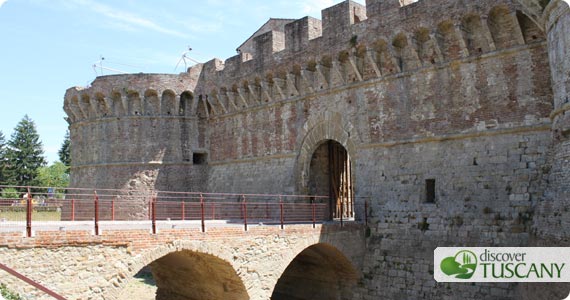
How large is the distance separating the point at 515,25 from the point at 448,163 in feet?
12.0

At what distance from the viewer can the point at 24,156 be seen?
45.8m

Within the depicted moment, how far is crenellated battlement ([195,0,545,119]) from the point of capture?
12273mm

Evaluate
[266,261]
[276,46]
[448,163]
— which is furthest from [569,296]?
[276,46]

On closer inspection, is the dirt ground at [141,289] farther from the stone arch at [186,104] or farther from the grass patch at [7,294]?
the grass patch at [7,294]

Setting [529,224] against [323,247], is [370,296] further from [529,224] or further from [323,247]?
[529,224]

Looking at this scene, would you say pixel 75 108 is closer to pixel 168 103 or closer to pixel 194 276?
pixel 168 103

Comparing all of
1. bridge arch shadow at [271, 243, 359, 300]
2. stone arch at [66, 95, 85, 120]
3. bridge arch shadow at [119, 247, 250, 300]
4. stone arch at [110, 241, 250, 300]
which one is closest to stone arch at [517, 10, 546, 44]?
bridge arch shadow at [271, 243, 359, 300]

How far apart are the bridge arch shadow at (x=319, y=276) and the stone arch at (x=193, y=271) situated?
2.91 m

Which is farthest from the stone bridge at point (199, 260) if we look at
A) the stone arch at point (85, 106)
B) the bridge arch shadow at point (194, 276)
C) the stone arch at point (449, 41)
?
the stone arch at point (85, 106)

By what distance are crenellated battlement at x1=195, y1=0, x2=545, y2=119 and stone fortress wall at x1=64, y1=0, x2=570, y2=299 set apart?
0.14ft

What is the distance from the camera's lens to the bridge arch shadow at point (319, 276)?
14.3 metres

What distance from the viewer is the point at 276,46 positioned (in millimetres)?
17891

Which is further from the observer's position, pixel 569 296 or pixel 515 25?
pixel 515 25

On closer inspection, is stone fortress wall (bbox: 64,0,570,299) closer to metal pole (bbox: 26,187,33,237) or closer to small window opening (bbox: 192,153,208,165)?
small window opening (bbox: 192,153,208,165)
